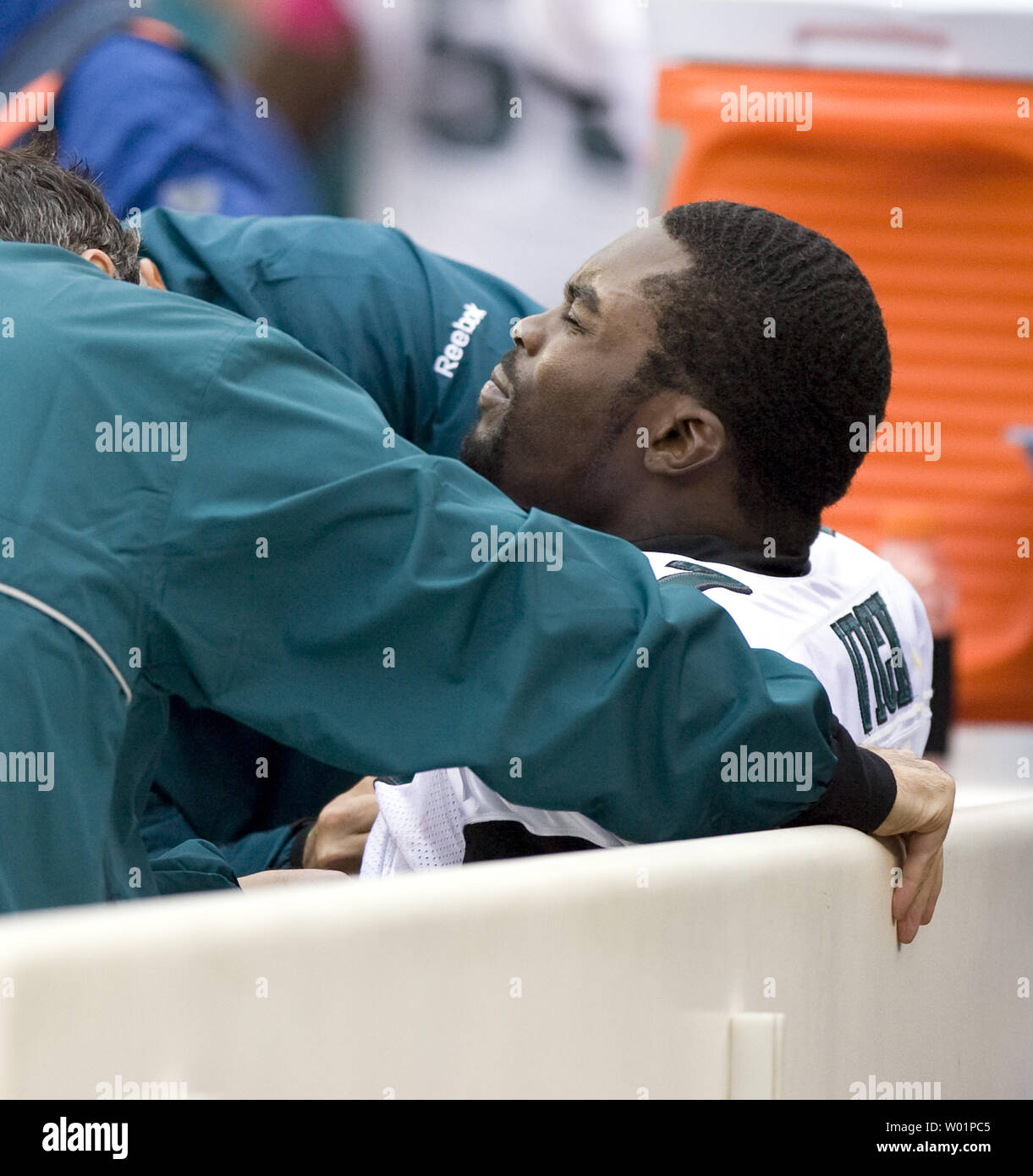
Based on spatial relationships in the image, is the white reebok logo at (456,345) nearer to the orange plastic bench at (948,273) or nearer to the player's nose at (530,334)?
the player's nose at (530,334)

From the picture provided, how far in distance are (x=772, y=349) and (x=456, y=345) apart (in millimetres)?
828

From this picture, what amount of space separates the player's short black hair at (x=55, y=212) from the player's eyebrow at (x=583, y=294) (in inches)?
18.6

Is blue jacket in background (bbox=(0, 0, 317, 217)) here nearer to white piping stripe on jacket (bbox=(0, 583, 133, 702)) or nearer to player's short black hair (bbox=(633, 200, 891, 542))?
player's short black hair (bbox=(633, 200, 891, 542))

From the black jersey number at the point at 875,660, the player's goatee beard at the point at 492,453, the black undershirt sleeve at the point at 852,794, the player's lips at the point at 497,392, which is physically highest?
the player's lips at the point at 497,392

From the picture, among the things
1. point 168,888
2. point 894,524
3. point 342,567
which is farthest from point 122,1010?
point 894,524

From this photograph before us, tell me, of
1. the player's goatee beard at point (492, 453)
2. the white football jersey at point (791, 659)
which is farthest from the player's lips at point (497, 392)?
the white football jersey at point (791, 659)

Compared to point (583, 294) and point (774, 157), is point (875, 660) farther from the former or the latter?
point (774, 157)

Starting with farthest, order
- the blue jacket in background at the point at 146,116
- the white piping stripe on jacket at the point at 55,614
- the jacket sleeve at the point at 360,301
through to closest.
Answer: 1. the blue jacket in background at the point at 146,116
2. the jacket sleeve at the point at 360,301
3. the white piping stripe on jacket at the point at 55,614

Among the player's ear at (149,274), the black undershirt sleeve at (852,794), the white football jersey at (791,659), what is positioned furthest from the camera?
the player's ear at (149,274)

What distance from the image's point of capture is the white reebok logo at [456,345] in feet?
7.88

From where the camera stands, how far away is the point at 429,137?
560 centimetres

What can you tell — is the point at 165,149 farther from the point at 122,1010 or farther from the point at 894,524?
the point at 122,1010

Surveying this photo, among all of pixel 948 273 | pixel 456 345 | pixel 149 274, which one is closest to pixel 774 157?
pixel 948 273
